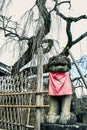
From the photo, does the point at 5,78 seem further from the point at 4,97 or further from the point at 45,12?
the point at 45,12

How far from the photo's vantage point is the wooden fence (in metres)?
7.72

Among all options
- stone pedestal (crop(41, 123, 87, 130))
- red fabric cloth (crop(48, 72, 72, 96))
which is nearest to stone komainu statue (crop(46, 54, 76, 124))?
red fabric cloth (crop(48, 72, 72, 96))

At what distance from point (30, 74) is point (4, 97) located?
3.19 ft

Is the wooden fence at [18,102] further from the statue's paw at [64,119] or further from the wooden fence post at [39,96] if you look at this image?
the statue's paw at [64,119]

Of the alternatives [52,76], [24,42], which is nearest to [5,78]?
[24,42]

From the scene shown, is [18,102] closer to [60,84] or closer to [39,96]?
[39,96]

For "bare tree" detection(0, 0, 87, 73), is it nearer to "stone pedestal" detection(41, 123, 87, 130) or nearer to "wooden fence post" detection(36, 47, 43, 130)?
"wooden fence post" detection(36, 47, 43, 130)

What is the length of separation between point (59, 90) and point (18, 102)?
2300mm

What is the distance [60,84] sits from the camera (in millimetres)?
6137

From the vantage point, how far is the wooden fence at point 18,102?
772 centimetres

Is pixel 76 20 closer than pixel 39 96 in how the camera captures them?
No

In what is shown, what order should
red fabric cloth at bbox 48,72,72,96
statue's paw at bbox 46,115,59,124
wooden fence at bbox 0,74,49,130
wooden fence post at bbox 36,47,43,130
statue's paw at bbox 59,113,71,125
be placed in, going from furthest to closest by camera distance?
1. wooden fence at bbox 0,74,49,130
2. wooden fence post at bbox 36,47,43,130
3. red fabric cloth at bbox 48,72,72,96
4. statue's paw at bbox 46,115,59,124
5. statue's paw at bbox 59,113,71,125

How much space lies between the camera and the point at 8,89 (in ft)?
28.1

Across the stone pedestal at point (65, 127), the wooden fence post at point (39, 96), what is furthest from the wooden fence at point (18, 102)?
the stone pedestal at point (65, 127)
